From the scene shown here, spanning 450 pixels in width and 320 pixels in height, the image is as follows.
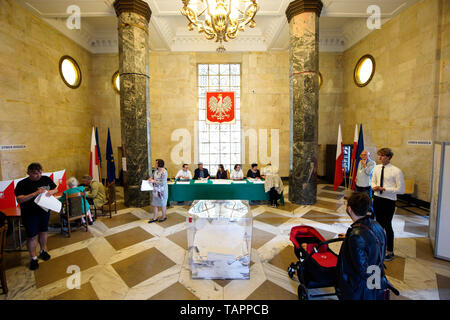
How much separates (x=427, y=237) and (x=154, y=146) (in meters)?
9.58

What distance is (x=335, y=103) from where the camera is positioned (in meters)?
9.73

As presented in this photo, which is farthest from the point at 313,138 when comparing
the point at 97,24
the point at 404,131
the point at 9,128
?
the point at 97,24

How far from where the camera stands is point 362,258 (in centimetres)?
169

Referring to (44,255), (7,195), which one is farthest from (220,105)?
(44,255)

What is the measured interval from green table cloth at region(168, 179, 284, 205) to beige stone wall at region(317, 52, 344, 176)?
5.55 m

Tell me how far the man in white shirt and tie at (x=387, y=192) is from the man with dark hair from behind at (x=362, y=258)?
1984mm

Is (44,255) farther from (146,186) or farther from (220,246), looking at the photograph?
(220,246)

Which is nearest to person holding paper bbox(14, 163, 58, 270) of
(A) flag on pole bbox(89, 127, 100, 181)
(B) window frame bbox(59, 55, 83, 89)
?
(A) flag on pole bbox(89, 127, 100, 181)

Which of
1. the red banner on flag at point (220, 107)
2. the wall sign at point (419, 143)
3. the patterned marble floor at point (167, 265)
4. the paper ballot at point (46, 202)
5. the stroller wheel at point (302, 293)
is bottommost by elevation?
the patterned marble floor at point (167, 265)

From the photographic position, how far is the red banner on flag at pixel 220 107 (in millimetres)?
9055

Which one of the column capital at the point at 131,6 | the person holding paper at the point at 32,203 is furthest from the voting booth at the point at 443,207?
the column capital at the point at 131,6

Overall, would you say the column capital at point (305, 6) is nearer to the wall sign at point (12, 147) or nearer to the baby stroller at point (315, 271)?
the baby stroller at point (315, 271)

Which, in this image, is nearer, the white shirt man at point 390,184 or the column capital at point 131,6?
the white shirt man at point 390,184
